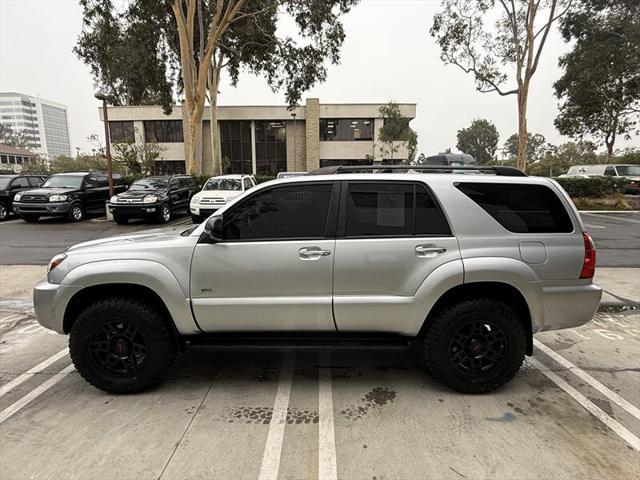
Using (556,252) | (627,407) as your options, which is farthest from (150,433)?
(627,407)

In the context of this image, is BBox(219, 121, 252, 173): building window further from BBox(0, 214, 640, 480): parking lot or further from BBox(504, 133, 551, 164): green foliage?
BBox(504, 133, 551, 164): green foliage

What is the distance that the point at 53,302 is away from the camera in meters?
3.04

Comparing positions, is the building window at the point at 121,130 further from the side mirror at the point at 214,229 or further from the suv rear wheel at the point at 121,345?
the side mirror at the point at 214,229

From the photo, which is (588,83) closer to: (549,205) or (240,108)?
(240,108)

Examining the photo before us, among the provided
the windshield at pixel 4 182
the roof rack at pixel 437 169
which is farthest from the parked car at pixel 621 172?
the windshield at pixel 4 182

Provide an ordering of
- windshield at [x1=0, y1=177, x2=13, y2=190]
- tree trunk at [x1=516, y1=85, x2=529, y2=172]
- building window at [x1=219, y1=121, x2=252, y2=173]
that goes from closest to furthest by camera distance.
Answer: windshield at [x1=0, y1=177, x2=13, y2=190] → tree trunk at [x1=516, y1=85, x2=529, y2=172] → building window at [x1=219, y1=121, x2=252, y2=173]

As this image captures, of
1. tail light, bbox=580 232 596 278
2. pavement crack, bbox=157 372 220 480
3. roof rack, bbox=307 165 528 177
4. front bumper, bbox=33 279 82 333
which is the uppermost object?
roof rack, bbox=307 165 528 177

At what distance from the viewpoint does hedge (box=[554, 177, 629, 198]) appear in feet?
58.7

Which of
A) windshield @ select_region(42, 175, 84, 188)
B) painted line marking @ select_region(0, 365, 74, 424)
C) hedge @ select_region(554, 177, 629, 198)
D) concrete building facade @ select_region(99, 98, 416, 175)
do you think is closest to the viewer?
painted line marking @ select_region(0, 365, 74, 424)

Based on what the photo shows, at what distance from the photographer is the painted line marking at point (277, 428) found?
2287 mm

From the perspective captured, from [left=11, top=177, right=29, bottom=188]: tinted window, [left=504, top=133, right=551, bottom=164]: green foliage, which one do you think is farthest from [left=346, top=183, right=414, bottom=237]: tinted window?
[left=504, top=133, right=551, bottom=164]: green foliage

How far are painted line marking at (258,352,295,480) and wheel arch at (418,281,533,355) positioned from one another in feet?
4.03

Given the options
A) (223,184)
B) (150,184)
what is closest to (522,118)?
(223,184)

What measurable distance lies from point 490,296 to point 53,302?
354 centimetres
